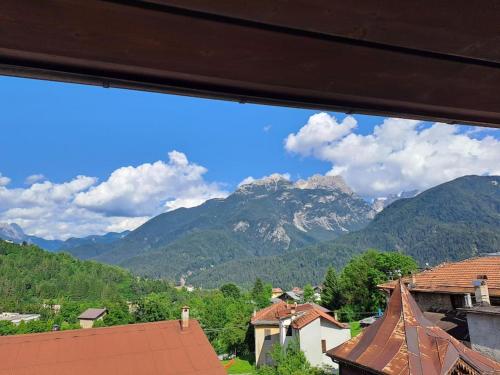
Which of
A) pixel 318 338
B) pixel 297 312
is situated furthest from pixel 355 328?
pixel 318 338

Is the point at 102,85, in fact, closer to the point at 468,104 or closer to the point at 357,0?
the point at 357,0

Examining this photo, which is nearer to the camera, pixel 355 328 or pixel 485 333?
pixel 485 333

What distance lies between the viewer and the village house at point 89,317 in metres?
70.8

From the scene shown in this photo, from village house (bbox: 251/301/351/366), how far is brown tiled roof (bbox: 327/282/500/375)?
16.5m

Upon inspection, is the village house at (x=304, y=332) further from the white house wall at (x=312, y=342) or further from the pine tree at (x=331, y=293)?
the pine tree at (x=331, y=293)

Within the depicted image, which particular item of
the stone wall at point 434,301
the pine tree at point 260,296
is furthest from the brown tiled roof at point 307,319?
the pine tree at point 260,296

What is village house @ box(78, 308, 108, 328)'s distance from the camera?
70.8m

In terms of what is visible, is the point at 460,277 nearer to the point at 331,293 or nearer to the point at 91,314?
the point at 331,293

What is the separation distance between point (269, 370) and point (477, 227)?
215 meters

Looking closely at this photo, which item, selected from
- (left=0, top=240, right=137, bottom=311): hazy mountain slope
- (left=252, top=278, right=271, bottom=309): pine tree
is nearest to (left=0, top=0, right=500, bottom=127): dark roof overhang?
(left=252, top=278, right=271, bottom=309): pine tree

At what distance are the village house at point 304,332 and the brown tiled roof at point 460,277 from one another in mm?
13230

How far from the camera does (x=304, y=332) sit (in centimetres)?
3189

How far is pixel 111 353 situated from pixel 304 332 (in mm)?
19428

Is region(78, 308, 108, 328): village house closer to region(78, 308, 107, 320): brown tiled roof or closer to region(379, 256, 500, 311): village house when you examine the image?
region(78, 308, 107, 320): brown tiled roof
